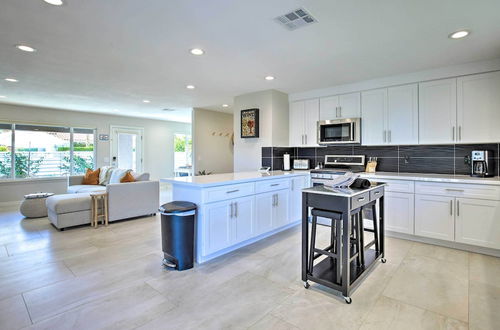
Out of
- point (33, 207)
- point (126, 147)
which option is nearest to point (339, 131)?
point (33, 207)

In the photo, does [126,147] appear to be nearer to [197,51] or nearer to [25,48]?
[25,48]

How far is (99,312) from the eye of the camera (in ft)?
6.61

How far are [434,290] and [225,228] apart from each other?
7.06 feet

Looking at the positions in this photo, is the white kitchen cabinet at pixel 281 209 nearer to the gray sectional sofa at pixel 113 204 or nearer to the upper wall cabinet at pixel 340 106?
the upper wall cabinet at pixel 340 106

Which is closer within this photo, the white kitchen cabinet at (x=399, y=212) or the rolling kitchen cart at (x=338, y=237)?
the rolling kitchen cart at (x=338, y=237)

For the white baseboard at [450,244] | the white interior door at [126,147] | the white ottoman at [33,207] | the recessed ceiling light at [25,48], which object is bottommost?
the white baseboard at [450,244]

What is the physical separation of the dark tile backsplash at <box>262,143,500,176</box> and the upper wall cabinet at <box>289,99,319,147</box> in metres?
0.34

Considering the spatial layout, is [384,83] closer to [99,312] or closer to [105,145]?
[99,312]

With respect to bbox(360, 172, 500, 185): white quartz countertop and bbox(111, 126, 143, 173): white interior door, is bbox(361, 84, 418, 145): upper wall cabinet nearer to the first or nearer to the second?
bbox(360, 172, 500, 185): white quartz countertop

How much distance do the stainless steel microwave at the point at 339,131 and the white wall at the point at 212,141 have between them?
344cm

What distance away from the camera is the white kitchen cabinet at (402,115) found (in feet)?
12.7

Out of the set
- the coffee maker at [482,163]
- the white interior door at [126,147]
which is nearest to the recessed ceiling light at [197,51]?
the coffee maker at [482,163]

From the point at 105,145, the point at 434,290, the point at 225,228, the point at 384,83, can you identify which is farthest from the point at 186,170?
the point at 434,290

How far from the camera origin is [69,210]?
421 centimetres
